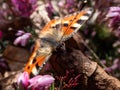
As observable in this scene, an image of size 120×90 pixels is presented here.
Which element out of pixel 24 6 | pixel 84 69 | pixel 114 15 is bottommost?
pixel 84 69

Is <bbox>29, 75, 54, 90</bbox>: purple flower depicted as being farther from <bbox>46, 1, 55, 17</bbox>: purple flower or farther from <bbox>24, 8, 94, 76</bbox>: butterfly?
<bbox>46, 1, 55, 17</bbox>: purple flower

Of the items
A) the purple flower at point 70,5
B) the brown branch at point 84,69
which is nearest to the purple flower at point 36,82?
the brown branch at point 84,69

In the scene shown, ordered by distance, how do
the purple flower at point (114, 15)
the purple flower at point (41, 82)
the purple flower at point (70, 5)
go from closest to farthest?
the purple flower at point (41, 82) → the purple flower at point (114, 15) → the purple flower at point (70, 5)

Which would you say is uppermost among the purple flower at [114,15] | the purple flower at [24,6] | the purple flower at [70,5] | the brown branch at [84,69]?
the purple flower at [24,6]

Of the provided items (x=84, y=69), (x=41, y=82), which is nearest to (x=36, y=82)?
(x=41, y=82)

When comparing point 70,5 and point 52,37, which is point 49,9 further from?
point 52,37

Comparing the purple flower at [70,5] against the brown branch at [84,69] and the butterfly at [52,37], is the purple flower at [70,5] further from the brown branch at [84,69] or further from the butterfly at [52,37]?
the brown branch at [84,69]
